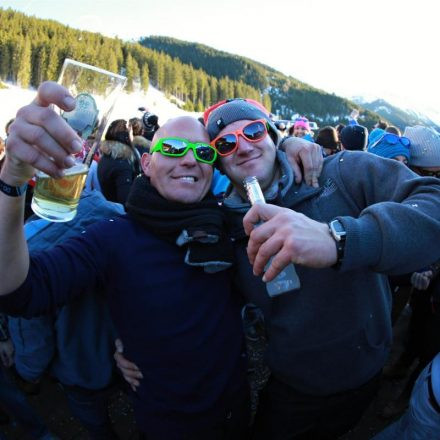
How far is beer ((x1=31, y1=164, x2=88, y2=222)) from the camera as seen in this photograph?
1.24 meters

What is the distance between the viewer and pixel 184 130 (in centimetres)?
200

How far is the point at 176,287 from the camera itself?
5.92 feet

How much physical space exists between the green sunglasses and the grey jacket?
31 cm

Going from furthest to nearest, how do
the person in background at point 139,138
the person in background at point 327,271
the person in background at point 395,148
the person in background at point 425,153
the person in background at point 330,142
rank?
the person in background at point 330,142 → the person in background at point 139,138 → the person in background at point 395,148 → the person in background at point 425,153 → the person in background at point 327,271

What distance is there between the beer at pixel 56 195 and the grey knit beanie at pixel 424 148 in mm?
3464

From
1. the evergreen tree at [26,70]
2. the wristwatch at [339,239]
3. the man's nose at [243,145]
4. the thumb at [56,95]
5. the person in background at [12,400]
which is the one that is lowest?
the evergreen tree at [26,70]

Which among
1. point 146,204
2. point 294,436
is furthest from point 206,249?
point 294,436

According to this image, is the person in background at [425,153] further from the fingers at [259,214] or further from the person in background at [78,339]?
the person in background at [78,339]

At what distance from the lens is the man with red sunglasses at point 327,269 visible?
1267 mm

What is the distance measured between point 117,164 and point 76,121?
2.99 metres

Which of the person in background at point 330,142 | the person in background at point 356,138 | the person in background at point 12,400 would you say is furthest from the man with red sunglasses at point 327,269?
the person in background at point 330,142

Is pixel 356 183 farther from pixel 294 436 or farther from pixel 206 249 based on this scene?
pixel 294 436

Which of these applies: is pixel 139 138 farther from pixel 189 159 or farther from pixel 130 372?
pixel 130 372

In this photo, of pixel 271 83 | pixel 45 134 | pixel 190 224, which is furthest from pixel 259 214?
pixel 271 83
